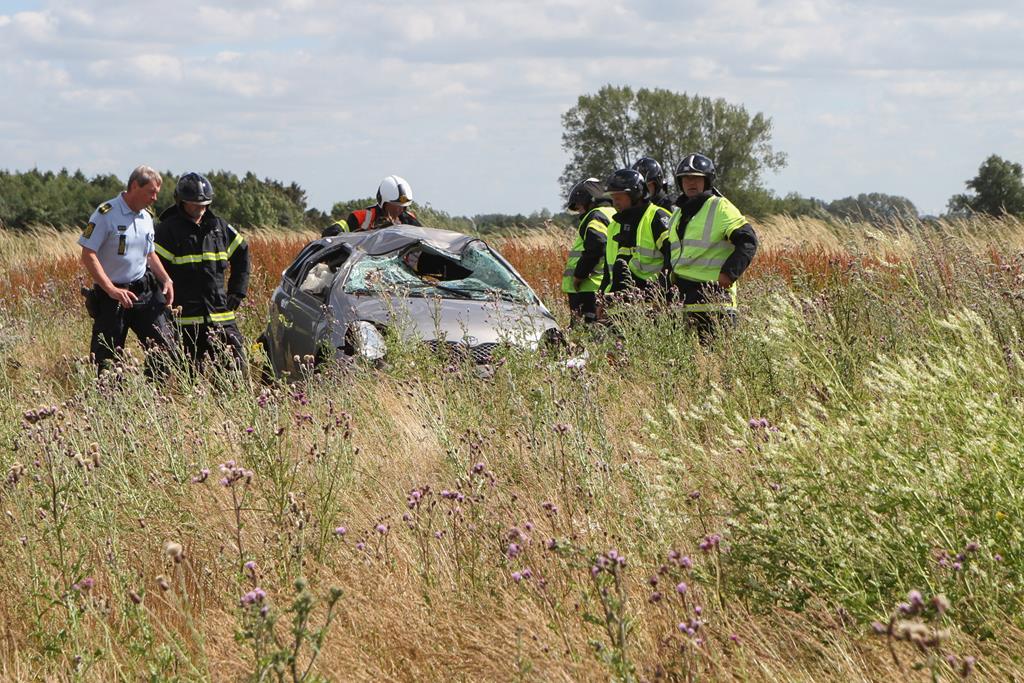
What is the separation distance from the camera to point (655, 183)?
10.5 metres

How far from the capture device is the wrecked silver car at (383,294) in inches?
333

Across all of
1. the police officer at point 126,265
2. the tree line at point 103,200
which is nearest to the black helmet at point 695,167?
the police officer at point 126,265

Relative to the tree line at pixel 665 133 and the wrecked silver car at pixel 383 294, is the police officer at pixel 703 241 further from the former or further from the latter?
the tree line at pixel 665 133

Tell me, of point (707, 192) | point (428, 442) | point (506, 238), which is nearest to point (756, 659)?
point (428, 442)

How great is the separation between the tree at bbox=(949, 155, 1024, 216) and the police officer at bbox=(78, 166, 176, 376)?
31.0m

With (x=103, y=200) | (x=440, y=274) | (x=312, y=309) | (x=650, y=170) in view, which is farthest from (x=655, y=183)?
(x=103, y=200)

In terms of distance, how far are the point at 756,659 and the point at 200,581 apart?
2.14 m

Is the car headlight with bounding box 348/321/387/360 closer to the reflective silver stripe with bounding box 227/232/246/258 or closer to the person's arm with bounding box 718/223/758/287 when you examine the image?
the reflective silver stripe with bounding box 227/232/246/258

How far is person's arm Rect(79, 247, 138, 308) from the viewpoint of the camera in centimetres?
855

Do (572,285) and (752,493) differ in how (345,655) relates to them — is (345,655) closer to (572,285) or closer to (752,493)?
(752,493)

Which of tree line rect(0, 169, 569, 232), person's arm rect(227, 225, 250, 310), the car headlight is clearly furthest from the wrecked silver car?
tree line rect(0, 169, 569, 232)

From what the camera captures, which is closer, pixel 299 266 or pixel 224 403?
pixel 224 403

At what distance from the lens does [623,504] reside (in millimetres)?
4438

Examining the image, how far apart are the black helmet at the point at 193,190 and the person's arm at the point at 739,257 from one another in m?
4.06
